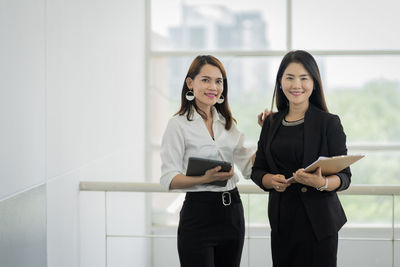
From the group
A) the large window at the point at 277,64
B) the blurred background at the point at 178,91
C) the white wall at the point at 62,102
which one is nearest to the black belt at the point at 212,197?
the white wall at the point at 62,102

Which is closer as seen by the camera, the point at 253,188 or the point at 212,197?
the point at 212,197

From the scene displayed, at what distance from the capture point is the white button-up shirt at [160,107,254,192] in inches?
91.8

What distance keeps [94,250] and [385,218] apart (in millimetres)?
3782

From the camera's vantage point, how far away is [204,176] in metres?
2.27

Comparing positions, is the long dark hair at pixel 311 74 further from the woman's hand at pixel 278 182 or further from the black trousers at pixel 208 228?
the black trousers at pixel 208 228

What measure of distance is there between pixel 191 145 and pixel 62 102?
86 cm

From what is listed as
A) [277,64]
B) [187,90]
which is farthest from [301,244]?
[277,64]

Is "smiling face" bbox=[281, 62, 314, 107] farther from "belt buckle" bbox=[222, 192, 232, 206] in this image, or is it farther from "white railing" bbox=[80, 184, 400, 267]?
"white railing" bbox=[80, 184, 400, 267]

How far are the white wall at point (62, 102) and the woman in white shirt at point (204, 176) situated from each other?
0.60 m

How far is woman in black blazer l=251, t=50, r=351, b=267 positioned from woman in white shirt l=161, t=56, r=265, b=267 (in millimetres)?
172

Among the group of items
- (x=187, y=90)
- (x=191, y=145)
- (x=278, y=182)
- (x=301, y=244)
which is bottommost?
(x=301, y=244)

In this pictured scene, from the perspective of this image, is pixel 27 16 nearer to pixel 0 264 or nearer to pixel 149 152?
pixel 0 264

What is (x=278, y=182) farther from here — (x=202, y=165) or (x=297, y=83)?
(x=297, y=83)

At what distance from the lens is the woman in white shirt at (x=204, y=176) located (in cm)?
230
